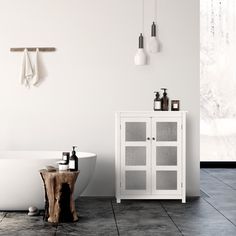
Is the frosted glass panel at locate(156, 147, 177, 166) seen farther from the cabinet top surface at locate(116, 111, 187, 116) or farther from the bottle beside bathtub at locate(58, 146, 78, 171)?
the bottle beside bathtub at locate(58, 146, 78, 171)

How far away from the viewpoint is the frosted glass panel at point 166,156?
6344 mm

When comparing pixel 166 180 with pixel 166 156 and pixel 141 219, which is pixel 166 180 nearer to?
pixel 166 156

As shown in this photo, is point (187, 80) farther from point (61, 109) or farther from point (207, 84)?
point (207, 84)

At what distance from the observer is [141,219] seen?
5387 millimetres

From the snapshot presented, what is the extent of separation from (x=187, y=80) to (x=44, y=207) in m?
2.19

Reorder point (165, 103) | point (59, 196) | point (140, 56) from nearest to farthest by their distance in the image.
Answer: point (59, 196) → point (165, 103) → point (140, 56)

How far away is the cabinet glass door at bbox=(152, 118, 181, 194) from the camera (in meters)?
6.34

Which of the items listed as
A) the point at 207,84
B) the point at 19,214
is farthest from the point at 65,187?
the point at 207,84

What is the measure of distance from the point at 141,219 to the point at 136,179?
994 mm

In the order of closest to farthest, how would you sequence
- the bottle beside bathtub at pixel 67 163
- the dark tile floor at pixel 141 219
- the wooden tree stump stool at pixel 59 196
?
the dark tile floor at pixel 141 219 < the wooden tree stump stool at pixel 59 196 < the bottle beside bathtub at pixel 67 163

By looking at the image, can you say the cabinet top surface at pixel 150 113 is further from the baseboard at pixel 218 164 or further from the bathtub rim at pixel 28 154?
the baseboard at pixel 218 164

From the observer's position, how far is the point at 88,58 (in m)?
6.79

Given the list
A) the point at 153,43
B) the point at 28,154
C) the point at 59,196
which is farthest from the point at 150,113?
the point at 59,196

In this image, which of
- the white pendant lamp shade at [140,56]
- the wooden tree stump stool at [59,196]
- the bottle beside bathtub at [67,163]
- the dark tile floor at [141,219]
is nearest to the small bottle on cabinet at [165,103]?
the white pendant lamp shade at [140,56]
